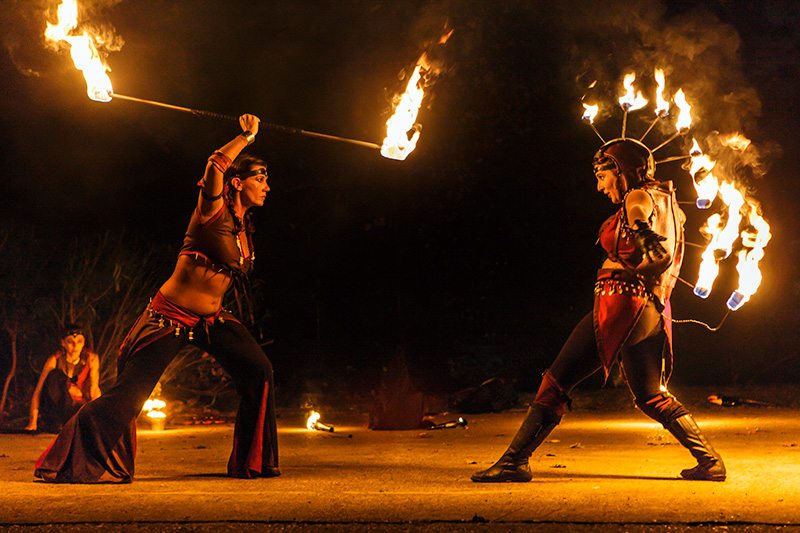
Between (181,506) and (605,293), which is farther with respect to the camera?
(605,293)

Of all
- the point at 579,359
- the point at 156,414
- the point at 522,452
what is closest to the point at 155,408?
the point at 156,414

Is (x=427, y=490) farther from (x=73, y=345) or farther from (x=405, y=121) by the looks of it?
(x=73, y=345)

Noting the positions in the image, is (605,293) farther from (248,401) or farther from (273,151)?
(273,151)

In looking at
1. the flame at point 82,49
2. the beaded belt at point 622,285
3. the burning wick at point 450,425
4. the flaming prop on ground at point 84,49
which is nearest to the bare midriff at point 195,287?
the flaming prop on ground at point 84,49

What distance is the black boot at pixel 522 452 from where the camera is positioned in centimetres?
557

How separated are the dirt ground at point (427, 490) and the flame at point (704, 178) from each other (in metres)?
1.77

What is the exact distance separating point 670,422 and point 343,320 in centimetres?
1171

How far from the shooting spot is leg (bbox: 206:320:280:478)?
5836mm

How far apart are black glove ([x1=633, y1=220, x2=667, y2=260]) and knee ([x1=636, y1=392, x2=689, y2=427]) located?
0.86 metres

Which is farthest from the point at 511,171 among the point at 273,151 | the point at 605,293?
the point at 605,293

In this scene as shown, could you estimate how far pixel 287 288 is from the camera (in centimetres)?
1706

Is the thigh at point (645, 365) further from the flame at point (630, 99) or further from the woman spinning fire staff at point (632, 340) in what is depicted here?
the flame at point (630, 99)

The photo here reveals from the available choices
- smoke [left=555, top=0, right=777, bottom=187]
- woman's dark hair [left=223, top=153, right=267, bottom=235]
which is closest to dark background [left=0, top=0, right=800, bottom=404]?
smoke [left=555, top=0, right=777, bottom=187]

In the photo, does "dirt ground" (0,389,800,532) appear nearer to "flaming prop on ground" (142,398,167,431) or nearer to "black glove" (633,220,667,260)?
"black glove" (633,220,667,260)
